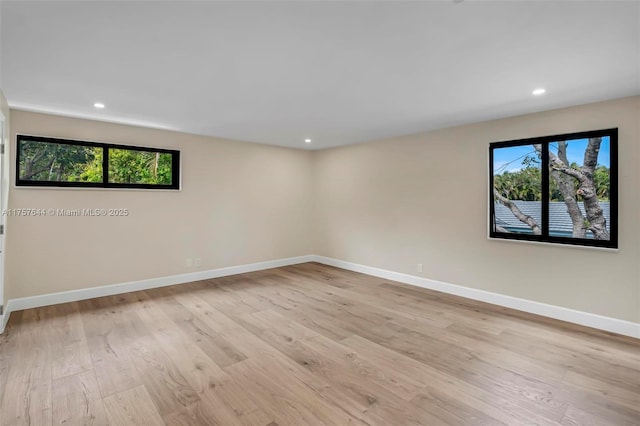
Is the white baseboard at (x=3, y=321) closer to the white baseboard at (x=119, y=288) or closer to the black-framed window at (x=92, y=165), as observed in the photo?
the white baseboard at (x=119, y=288)

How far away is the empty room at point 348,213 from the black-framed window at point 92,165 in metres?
0.03

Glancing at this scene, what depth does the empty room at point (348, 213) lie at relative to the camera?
1969 millimetres

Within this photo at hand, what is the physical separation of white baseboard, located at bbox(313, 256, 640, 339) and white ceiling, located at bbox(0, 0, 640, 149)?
2.38 metres

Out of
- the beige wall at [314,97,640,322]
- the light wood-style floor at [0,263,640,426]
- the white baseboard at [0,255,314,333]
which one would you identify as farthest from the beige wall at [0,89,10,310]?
the beige wall at [314,97,640,322]

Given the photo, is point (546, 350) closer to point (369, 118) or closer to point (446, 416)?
point (446, 416)

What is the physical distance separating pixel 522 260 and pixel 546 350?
1.31m

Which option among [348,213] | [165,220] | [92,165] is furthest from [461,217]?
[92,165]

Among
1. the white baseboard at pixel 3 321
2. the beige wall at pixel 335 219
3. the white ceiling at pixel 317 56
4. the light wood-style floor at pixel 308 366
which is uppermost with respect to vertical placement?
the white ceiling at pixel 317 56

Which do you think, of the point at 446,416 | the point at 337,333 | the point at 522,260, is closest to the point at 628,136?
the point at 522,260

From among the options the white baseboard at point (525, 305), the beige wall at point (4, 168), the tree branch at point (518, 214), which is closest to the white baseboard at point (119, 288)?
the beige wall at point (4, 168)

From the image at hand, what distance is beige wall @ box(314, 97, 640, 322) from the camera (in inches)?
124

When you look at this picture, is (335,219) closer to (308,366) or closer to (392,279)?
(392,279)

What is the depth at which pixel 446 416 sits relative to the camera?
1.93m

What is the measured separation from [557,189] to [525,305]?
4.88 ft
